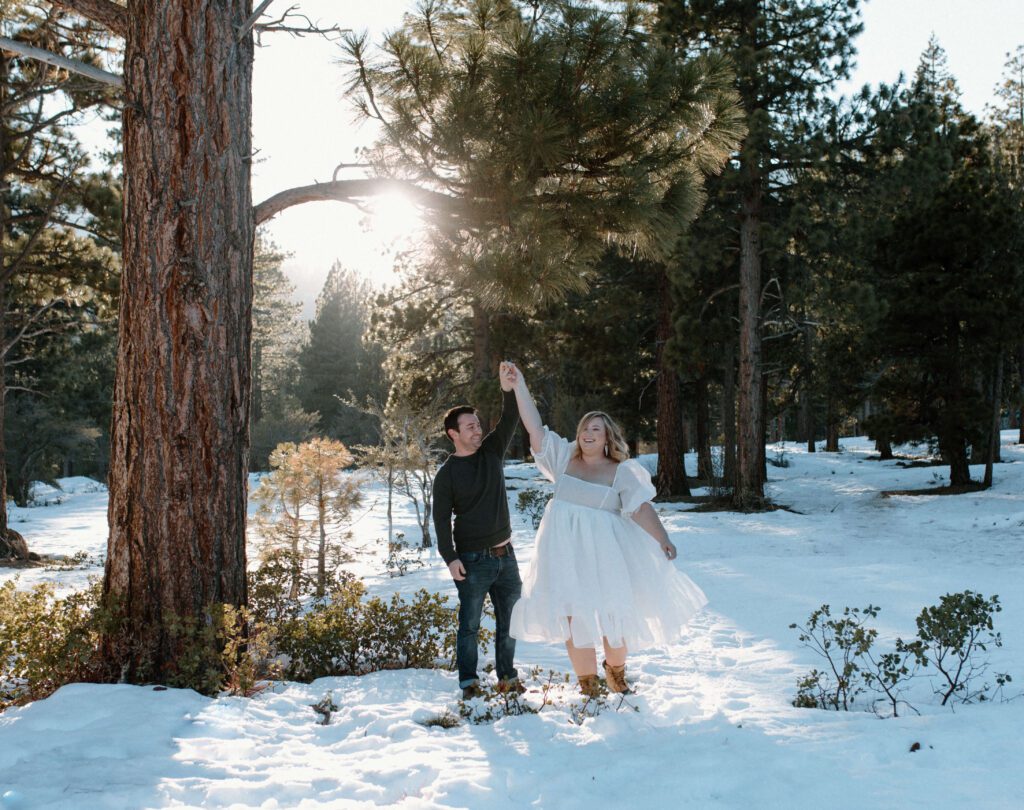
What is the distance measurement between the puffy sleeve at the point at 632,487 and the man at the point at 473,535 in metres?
0.64

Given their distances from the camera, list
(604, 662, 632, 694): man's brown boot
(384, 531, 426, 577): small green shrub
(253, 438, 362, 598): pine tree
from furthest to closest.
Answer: (384, 531, 426, 577): small green shrub → (253, 438, 362, 598): pine tree → (604, 662, 632, 694): man's brown boot

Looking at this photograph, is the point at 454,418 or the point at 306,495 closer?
the point at 454,418

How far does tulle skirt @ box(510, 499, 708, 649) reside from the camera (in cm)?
408

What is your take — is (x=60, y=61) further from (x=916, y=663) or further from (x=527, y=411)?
(x=916, y=663)

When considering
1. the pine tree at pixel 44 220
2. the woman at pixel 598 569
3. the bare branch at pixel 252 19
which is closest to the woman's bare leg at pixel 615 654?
the woman at pixel 598 569

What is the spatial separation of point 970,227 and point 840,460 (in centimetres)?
1144

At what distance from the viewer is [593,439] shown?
14.5 ft

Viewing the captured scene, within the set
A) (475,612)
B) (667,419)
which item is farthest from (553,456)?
(667,419)

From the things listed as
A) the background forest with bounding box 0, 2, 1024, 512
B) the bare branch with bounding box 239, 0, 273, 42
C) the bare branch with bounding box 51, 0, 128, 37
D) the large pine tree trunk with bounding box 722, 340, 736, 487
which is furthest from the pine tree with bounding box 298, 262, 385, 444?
→ the bare branch with bounding box 239, 0, 273, 42

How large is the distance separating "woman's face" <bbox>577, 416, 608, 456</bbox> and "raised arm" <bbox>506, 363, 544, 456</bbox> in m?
0.23

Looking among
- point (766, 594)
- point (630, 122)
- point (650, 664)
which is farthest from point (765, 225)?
point (650, 664)

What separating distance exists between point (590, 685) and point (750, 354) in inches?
452

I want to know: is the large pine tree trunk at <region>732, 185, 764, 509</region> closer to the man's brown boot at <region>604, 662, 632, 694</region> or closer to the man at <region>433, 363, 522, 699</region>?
the man's brown boot at <region>604, 662, 632, 694</region>

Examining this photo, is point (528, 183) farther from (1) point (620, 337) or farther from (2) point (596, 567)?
(1) point (620, 337)
